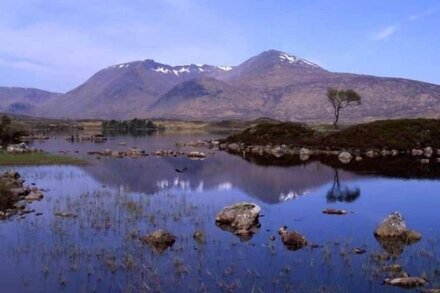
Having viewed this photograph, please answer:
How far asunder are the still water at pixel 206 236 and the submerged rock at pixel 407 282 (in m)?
0.45

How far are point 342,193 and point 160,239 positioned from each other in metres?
23.0

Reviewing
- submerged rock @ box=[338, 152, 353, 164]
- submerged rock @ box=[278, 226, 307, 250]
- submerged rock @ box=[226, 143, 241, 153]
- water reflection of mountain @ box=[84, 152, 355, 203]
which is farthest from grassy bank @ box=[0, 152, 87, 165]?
submerged rock @ box=[278, 226, 307, 250]

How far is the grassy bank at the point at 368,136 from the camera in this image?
9181 centimetres

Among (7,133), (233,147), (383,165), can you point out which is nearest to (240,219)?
(383,165)

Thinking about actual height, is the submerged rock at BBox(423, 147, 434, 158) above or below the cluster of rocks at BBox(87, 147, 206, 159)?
above

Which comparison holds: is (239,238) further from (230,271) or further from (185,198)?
(185,198)

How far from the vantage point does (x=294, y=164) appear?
229 feet

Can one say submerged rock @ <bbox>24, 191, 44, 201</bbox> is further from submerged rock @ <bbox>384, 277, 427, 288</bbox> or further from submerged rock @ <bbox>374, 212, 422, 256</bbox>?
submerged rock @ <bbox>384, 277, 427, 288</bbox>

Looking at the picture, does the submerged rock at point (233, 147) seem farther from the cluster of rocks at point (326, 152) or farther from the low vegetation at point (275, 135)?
the low vegetation at point (275, 135)

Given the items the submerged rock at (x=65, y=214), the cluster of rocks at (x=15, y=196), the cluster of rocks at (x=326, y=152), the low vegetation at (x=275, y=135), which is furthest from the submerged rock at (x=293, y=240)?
the low vegetation at (x=275, y=135)

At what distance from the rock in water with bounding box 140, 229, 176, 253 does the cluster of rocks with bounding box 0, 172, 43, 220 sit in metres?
Result: 9.90

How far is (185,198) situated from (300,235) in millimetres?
14967

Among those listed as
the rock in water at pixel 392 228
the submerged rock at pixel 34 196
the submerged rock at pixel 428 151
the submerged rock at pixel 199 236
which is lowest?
the submerged rock at pixel 34 196

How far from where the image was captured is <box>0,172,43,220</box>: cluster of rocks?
3250 cm
